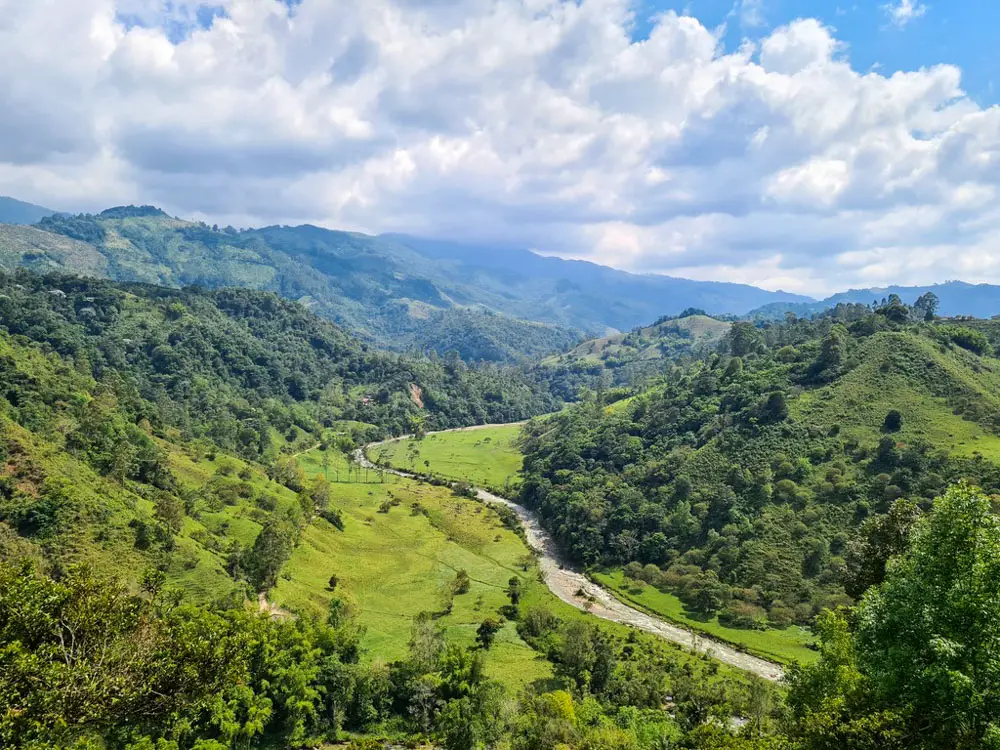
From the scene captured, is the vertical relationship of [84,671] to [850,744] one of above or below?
below

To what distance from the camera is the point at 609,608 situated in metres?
96.6

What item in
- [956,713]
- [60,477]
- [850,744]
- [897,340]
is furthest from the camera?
[897,340]

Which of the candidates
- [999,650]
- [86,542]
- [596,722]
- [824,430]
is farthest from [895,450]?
[86,542]

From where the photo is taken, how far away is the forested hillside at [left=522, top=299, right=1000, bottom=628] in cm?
9625

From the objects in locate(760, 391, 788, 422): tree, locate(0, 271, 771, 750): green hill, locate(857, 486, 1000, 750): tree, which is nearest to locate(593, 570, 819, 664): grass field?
locate(0, 271, 771, 750): green hill

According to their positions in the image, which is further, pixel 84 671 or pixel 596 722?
pixel 596 722

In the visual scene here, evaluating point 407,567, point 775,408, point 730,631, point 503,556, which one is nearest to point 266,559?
point 407,567

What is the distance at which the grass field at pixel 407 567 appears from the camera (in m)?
76.4

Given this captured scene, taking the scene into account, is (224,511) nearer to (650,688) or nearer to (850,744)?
(650,688)

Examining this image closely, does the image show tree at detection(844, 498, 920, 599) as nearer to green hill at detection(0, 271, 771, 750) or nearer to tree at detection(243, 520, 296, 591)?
green hill at detection(0, 271, 771, 750)

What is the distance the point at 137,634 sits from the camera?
87.7 feet

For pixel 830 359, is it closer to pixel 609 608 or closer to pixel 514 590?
pixel 609 608

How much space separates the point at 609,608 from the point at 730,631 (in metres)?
18.5

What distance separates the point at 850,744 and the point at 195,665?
86.8ft
